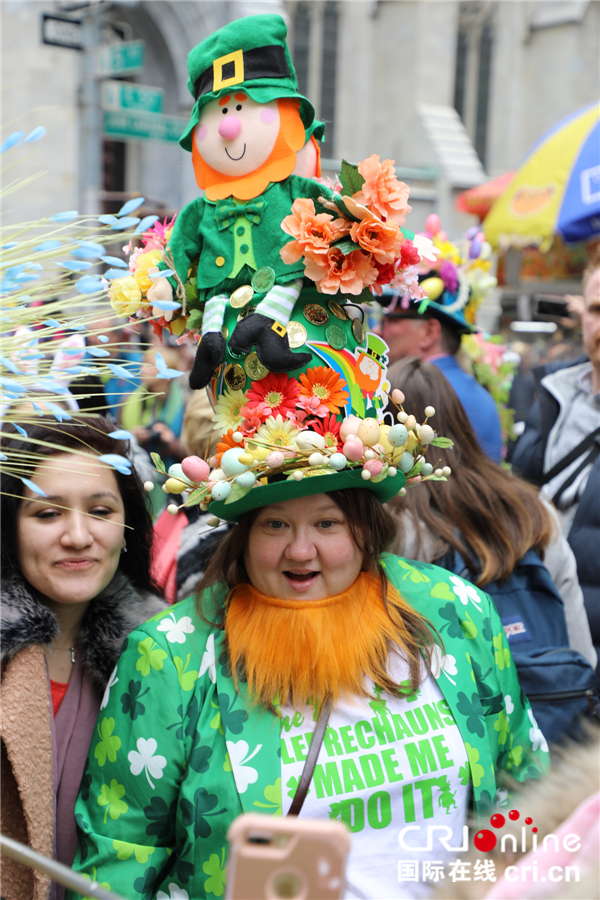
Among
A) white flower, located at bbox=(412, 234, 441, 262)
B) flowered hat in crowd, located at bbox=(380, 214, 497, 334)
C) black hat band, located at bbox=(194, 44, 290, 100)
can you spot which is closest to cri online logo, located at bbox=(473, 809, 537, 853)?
white flower, located at bbox=(412, 234, 441, 262)

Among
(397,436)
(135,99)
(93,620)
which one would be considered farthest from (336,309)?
(135,99)

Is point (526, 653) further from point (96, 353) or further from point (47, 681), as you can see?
point (96, 353)

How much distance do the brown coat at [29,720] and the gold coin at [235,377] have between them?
59cm

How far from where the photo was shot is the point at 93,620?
5.97 ft

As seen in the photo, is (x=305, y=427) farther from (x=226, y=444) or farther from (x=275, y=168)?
(x=275, y=168)

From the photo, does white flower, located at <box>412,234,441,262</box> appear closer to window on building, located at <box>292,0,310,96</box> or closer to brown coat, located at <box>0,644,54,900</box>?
brown coat, located at <box>0,644,54,900</box>

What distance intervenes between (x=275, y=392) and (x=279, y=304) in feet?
0.55

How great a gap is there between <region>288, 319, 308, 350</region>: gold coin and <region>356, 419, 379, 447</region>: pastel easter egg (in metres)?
0.20

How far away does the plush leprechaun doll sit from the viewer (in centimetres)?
165

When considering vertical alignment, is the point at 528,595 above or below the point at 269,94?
below

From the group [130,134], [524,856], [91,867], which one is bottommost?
[91,867]

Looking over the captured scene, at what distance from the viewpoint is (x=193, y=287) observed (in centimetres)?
174

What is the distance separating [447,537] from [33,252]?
4.20ft

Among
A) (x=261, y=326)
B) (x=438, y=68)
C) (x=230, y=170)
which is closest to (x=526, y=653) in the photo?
(x=261, y=326)
